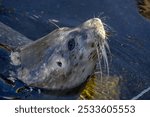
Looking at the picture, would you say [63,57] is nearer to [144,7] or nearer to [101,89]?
[101,89]

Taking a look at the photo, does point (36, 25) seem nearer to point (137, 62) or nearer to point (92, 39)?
point (137, 62)

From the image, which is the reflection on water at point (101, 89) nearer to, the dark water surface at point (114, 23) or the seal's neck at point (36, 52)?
the dark water surface at point (114, 23)

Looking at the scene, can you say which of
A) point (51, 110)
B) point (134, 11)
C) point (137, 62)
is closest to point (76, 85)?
point (51, 110)

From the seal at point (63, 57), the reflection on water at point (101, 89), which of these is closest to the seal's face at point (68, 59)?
the seal at point (63, 57)

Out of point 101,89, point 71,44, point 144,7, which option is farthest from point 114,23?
point 71,44

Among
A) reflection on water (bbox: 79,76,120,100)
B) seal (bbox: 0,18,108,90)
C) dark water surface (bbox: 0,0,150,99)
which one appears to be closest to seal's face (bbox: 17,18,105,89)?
seal (bbox: 0,18,108,90)

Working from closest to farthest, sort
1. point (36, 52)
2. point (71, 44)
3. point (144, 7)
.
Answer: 1. point (71, 44)
2. point (36, 52)
3. point (144, 7)
